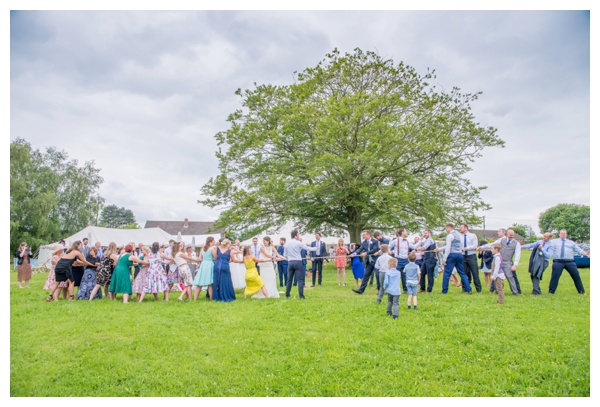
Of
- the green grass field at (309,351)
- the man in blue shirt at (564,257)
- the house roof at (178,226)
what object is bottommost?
the green grass field at (309,351)

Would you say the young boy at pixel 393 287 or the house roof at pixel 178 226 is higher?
the house roof at pixel 178 226

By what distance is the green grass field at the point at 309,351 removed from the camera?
4980 millimetres

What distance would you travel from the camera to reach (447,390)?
4812 mm

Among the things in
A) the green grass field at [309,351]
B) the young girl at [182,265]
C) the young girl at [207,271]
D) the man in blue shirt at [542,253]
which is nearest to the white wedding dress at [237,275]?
the young girl at [182,265]

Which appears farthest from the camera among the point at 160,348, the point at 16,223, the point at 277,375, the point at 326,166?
the point at 16,223

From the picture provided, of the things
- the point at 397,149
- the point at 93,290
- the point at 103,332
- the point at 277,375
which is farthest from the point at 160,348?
the point at 397,149

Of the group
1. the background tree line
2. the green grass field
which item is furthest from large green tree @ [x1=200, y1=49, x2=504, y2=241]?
the background tree line

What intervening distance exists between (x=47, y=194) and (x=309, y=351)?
38.1 metres

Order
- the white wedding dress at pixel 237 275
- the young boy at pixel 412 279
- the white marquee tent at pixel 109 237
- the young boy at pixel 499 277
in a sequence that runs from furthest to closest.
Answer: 1. the white marquee tent at pixel 109 237
2. the white wedding dress at pixel 237 275
3. the young boy at pixel 499 277
4. the young boy at pixel 412 279

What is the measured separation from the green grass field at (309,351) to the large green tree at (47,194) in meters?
30.5

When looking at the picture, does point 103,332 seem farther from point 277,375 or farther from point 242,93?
point 242,93

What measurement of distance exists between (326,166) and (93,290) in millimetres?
13406

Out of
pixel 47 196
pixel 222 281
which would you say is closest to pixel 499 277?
pixel 222 281

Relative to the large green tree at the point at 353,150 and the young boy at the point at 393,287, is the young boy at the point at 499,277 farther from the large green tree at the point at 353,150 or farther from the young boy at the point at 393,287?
the large green tree at the point at 353,150
